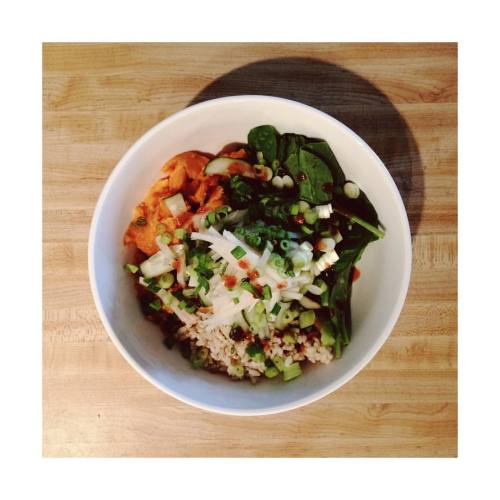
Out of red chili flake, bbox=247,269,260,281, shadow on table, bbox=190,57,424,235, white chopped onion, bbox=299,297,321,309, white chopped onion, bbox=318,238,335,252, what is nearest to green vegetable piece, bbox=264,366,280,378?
white chopped onion, bbox=299,297,321,309

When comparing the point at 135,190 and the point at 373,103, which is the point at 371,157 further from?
the point at 135,190

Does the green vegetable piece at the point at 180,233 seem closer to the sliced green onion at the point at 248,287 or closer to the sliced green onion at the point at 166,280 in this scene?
the sliced green onion at the point at 166,280

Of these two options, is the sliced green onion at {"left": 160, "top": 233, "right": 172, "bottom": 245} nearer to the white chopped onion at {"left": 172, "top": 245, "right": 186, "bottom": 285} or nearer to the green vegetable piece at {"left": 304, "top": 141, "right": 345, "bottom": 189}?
the white chopped onion at {"left": 172, "top": 245, "right": 186, "bottom": 285}

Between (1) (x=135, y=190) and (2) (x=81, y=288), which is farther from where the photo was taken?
(2) (x=81, y=288)

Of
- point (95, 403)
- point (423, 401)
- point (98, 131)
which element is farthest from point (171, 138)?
point (423, 401)

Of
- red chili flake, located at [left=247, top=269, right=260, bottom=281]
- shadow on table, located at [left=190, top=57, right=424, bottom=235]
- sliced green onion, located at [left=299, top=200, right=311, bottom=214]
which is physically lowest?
red chili flake, located at [left=247, top=269, right=260, bottom=281]

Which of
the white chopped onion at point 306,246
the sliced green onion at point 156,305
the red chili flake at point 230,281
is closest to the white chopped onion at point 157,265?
the sliced green onion at point 156,305

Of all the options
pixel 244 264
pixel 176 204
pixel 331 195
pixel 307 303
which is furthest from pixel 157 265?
pixel 331 195

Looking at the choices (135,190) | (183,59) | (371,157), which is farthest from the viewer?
(183,59)
